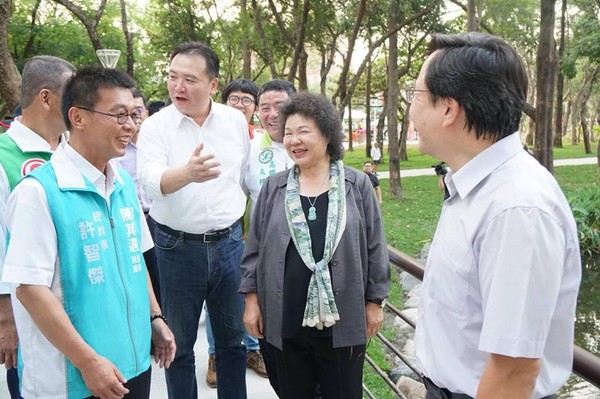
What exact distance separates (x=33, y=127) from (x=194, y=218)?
2.65 feet

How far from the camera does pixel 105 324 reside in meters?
1.73

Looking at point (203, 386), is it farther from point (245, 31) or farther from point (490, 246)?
point (245, 31)

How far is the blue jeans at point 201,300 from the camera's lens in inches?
105

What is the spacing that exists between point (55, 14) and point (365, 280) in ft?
51.3

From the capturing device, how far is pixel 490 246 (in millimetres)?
1162

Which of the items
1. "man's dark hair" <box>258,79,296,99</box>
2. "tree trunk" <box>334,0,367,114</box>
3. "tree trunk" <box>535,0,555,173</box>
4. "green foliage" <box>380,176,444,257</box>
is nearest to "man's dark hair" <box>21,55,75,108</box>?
"man's dark hair" <box>258,79,296,99</box>

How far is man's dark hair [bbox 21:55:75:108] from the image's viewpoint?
2.26 meters

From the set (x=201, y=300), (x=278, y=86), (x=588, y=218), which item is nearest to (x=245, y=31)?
(x=588, y=218)

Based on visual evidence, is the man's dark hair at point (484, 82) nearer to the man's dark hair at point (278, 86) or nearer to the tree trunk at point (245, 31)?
the man's dark hair at point (278, 86)

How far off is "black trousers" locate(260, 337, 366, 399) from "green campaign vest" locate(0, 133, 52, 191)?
4.13ft

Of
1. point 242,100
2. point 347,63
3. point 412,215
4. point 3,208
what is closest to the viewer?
point 3,208

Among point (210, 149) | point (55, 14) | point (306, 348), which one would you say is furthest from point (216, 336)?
point (55, 14)

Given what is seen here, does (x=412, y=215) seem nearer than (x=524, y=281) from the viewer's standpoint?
No

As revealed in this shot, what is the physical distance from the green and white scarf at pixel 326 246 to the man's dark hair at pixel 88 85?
84 centimetres
